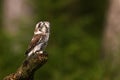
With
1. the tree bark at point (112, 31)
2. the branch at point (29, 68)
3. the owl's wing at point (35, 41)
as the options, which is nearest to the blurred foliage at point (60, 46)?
the tree bark at point (112, 31)

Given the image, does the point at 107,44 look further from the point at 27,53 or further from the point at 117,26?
the point at 27,53

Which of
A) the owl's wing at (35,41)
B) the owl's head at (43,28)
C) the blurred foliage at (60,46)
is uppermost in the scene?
the blurred foliage at (60,46)

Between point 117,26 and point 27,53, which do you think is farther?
point 117,26

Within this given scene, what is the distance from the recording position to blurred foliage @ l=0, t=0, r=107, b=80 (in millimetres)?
12453

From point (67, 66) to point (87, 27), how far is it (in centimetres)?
365

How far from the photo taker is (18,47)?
46.6 feet

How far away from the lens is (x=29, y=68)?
4.18 metres

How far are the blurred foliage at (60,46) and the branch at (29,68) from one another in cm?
695

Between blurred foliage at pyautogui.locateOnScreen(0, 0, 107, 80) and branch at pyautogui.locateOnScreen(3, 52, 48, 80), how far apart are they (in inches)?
274

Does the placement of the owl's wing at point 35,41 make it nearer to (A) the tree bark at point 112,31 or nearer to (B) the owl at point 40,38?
(B) the owl at point 40,38

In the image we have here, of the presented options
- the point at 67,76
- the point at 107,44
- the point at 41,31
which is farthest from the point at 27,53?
Result: the point at 107,44

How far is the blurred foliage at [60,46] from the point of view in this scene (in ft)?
40.9

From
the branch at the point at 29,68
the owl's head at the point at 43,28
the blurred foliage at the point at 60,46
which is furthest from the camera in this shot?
the blurred foliage at the point at 60,46

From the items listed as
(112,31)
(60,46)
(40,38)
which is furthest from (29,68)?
(112,31)
